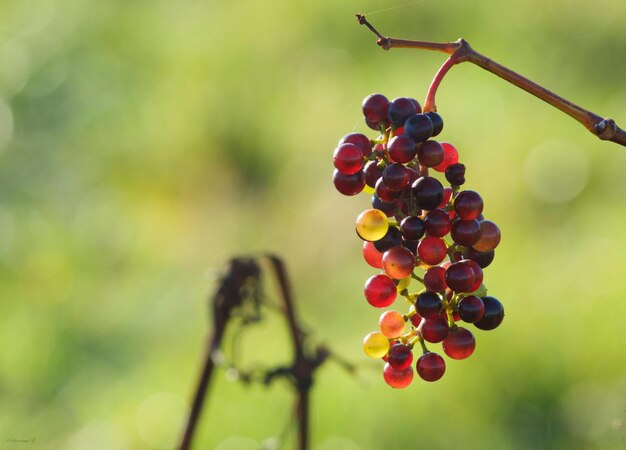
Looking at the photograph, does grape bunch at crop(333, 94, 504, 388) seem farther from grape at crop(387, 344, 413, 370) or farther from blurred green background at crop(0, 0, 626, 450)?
blurred green background at crop(0, 0, 626, 450)

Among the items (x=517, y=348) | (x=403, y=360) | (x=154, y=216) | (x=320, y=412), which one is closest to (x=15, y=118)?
(x=154, y=216)

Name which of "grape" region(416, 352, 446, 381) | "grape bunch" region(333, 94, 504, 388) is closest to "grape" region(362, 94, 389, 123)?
"grape bunch" region(333, 94, 504, 388)

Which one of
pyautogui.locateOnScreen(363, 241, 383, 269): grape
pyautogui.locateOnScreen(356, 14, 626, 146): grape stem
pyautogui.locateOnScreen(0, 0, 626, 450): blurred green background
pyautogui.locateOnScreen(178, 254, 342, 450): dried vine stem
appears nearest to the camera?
pyautogui.locateOnScreen(356, 14, 626, 146): grape stem

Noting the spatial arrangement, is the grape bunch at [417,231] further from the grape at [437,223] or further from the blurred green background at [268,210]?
the blurred green background at [268,210]

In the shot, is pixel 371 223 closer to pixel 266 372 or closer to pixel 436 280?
pixel 436 280

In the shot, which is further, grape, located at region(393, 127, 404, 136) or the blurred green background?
the blurred green background

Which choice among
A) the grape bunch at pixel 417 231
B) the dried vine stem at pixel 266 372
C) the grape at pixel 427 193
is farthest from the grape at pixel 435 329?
the dried vine stem at pixel 266 372
